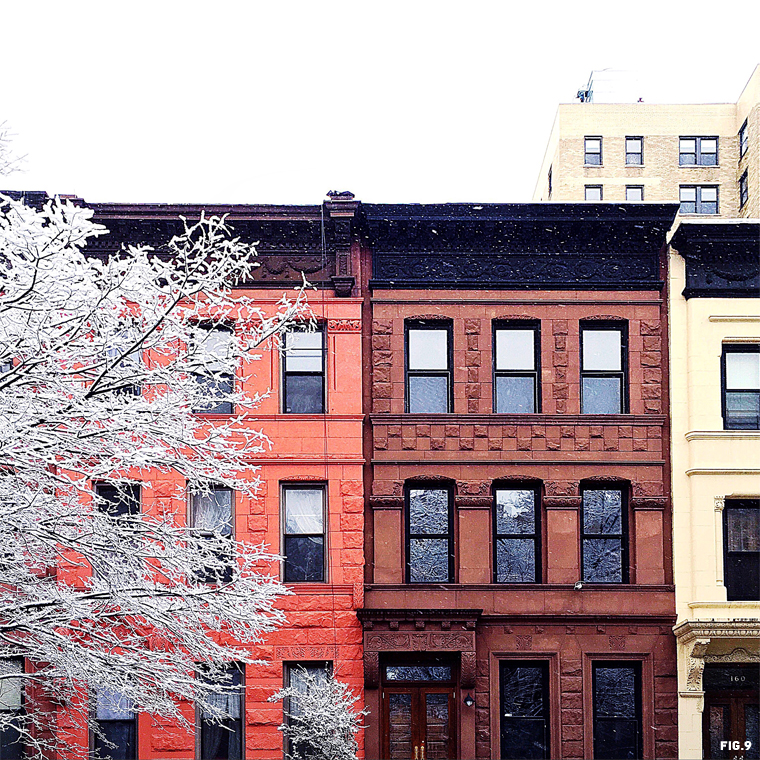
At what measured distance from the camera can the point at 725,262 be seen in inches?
939

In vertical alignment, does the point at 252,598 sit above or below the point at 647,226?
below

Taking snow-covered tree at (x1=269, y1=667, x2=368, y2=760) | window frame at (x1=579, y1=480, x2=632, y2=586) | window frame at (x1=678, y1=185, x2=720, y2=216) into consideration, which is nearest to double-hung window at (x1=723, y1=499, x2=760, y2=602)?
window frame at (x1=579, y1=480, x2=632, y2=586)

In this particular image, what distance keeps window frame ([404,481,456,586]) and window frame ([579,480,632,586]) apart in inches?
94.5

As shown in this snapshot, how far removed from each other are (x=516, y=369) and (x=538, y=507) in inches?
104

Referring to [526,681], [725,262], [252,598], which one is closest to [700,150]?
[725,262]

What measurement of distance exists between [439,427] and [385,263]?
131 inches

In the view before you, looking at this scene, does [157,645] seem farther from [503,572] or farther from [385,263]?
[385,263]

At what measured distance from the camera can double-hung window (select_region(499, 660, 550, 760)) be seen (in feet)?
74.6

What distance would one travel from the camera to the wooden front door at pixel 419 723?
22672 mm

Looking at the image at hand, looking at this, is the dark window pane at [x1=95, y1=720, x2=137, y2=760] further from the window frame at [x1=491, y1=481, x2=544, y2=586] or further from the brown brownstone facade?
the window frame at [x1=491, y1=481, x2=544, y2=586]

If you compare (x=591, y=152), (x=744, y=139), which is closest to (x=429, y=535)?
(x=591, y=152)

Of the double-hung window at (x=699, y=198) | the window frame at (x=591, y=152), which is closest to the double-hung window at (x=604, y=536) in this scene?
the window frame at (x=591, y=152)

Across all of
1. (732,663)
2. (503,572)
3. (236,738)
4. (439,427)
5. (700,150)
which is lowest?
(236,738)

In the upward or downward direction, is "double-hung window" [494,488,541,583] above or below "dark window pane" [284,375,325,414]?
below
